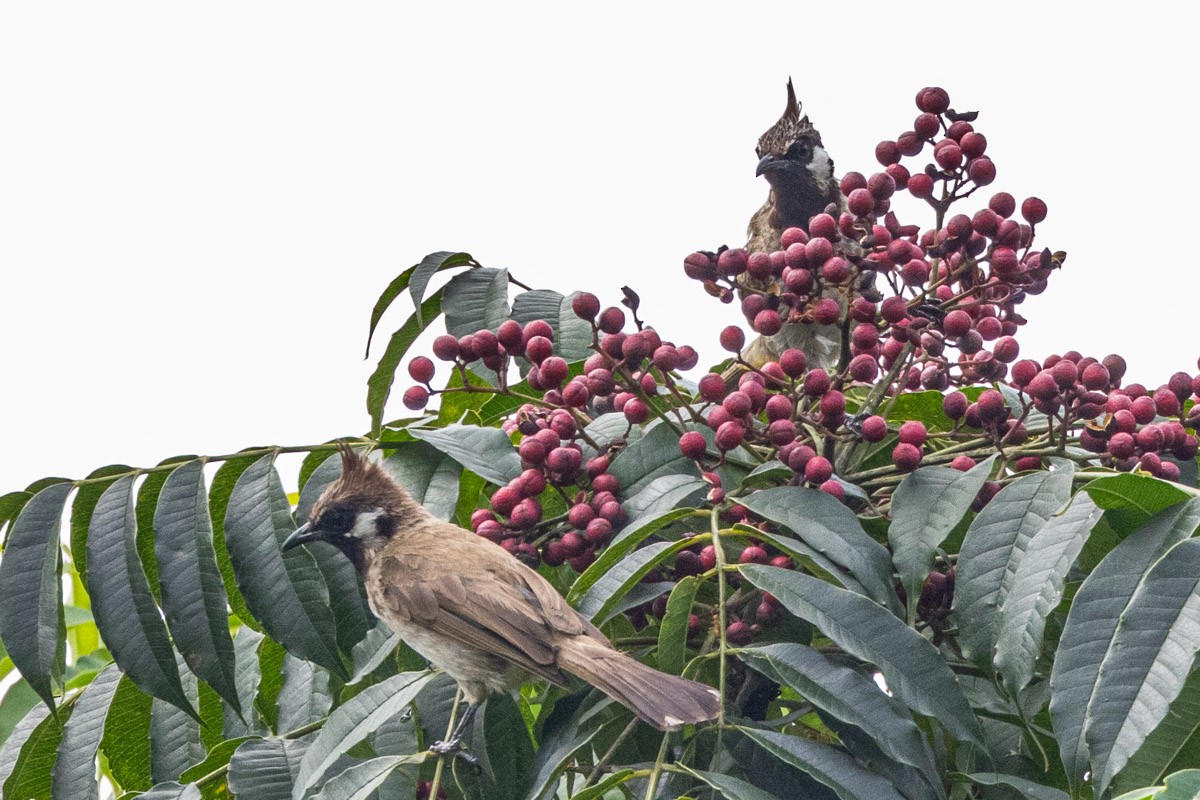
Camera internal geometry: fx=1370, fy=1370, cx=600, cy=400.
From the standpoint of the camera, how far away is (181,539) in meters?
2.14

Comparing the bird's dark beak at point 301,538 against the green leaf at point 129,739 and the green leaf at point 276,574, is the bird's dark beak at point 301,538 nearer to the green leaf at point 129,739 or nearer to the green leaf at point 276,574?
the green leaf at point 276,574

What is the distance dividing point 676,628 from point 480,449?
470mm

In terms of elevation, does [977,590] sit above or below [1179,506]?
below

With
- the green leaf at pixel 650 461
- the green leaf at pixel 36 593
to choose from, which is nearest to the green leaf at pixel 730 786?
the green leaf at pixel 650 461

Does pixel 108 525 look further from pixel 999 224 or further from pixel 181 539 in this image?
pixel 999 224

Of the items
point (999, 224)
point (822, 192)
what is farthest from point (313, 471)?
point (822, 192)

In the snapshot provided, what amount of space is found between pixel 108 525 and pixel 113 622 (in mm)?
188

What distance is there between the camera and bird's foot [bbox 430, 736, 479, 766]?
180cm

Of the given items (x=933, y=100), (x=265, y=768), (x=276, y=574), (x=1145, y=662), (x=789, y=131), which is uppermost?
(x=789, y=131)

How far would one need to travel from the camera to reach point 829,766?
1606 millimetres

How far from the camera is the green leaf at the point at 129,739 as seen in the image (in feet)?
7.63

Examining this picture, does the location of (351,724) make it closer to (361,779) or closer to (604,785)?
(361,779)

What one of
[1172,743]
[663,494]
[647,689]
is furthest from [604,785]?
[1172,743]

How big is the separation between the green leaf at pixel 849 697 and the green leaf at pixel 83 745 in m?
1.18
